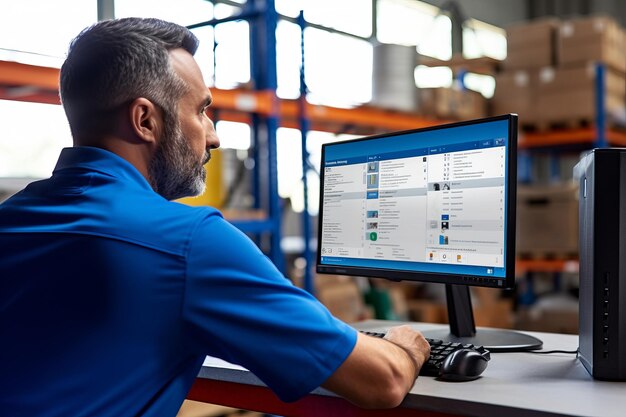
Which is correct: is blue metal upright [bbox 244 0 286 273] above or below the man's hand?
above

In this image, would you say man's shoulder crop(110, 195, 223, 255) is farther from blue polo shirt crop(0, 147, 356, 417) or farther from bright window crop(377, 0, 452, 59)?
bright window crop(377, 0, 452, 59)

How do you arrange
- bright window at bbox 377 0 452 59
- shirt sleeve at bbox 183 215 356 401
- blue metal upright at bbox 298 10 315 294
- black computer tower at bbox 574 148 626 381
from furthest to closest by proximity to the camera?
bright window at bbox 377 0 452 59 < blue metal upright at bbox 298 10 315 294 < black computer tower at bbox 574 148 626 381 < shirt sleeve at bbox 183 215 356 401

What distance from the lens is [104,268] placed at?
1101 mm

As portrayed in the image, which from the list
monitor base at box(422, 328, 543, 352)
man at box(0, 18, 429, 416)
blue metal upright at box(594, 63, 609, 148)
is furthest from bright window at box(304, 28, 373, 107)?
man at box(0, 18, 429, 416)

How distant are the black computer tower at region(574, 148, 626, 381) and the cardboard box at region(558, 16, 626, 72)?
442 centimetres

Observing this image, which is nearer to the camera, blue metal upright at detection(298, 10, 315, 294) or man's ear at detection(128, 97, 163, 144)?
man's ear at detection(128, 97, 163, 144)

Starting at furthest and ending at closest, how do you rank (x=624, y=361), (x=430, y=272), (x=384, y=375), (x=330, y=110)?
(x=330, y=110) → (x=430, y=272) → (x=624, y=361) → (x=384, y=375)

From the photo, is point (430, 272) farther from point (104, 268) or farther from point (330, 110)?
Result: point (330, 110)

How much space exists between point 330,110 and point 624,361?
326 centimetres

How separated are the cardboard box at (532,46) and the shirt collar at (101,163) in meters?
4.97

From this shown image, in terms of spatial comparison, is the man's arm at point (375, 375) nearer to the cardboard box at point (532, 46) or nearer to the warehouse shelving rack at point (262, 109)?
the warehouse shelving rack at point (262, 109)

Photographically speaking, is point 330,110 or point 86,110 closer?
point 86,110

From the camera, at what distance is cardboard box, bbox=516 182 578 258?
524 centimetres

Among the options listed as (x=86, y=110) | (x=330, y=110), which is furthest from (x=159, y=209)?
(x=330, y=110)
